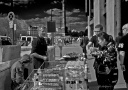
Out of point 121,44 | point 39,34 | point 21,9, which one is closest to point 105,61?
point 121,44

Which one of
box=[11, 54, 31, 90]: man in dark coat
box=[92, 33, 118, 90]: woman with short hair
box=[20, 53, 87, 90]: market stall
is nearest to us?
box=[20, 53, 87, 90]: market stall

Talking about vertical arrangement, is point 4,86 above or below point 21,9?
below

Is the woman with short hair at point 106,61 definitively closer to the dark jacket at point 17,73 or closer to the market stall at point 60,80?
the market stall at point 60,80

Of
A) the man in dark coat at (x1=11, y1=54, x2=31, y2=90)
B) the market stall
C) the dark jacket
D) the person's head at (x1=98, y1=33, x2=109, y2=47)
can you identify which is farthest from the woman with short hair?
the dark jacket

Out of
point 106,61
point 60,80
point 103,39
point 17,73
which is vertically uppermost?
point 103,39

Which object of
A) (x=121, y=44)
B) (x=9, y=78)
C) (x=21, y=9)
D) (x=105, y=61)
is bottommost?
(x=9, y=78)

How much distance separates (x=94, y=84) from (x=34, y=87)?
426 cm

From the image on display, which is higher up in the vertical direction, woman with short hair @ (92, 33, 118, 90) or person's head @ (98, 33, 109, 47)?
person's head @ (98, 33, 109, 47)

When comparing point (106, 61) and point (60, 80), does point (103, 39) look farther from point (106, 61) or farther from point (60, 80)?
point (60, 80)

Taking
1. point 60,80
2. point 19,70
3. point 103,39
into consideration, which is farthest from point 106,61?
point 19,70

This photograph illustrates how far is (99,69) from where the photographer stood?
533 centimetres

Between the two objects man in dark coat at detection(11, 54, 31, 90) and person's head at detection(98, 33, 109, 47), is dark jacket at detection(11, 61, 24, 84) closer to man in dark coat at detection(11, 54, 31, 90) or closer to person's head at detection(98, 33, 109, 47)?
man in dark coat at detection(11, 54, 31, 90)

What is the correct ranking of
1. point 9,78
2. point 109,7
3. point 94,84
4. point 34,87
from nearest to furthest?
point 34,87
point 9,78
point 94,84
point 109,7

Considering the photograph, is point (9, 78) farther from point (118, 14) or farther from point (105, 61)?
point (118, 14)
